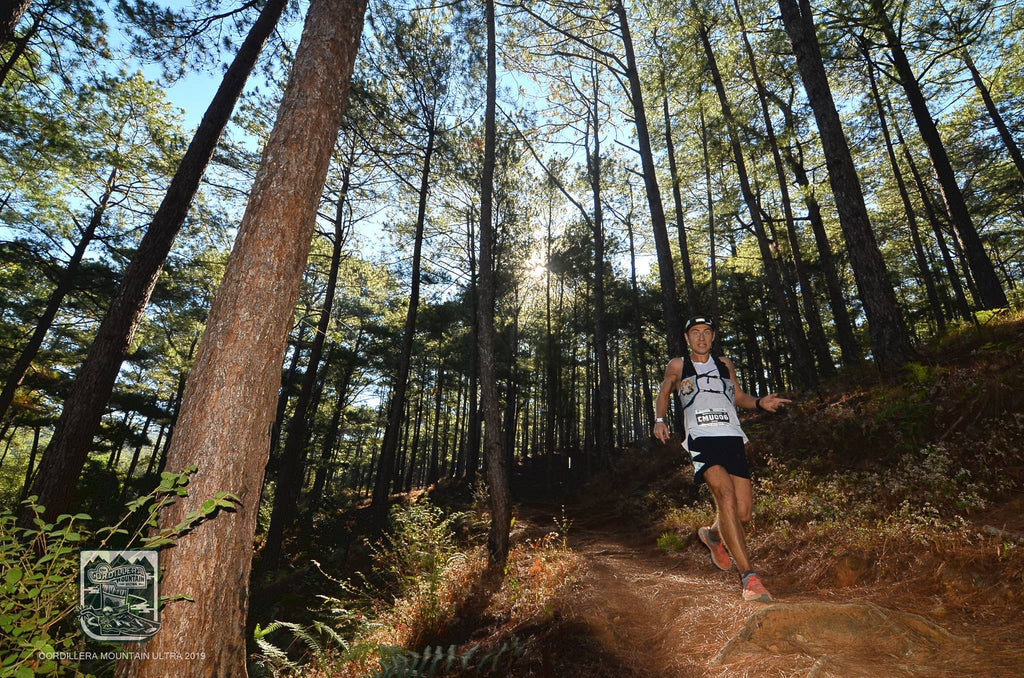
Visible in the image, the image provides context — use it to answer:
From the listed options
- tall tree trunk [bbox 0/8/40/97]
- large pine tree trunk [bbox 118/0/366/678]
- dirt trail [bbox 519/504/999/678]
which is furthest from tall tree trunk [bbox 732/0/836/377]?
tall tree trunk [bbox 0/8/40/97]

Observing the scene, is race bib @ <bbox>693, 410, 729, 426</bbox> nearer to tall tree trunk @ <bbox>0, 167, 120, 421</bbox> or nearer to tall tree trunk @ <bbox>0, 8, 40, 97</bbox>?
tall tree trunk @ <bbox>0, 8, 40, 97</bbox>

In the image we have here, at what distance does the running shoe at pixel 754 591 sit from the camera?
3.21 metres

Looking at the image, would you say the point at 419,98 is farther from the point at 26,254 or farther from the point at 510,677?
the point at 510,677

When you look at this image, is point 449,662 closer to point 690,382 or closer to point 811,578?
point 690,382

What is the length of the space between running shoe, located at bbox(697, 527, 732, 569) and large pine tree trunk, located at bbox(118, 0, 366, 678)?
12.3ft

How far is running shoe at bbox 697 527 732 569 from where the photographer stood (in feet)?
12.6

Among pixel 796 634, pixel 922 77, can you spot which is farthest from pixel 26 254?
pixel 922 77

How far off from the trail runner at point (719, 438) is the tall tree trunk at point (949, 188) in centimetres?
1136

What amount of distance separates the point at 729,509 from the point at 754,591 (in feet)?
1.97

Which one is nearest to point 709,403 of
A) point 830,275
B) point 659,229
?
point 659,229

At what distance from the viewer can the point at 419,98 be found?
12883 millimetres

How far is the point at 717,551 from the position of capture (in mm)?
3893

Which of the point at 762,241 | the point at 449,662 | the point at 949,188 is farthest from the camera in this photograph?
the point at 762,241

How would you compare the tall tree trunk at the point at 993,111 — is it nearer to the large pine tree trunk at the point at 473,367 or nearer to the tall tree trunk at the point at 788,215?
the tall tree trunk at the point at 788,215
